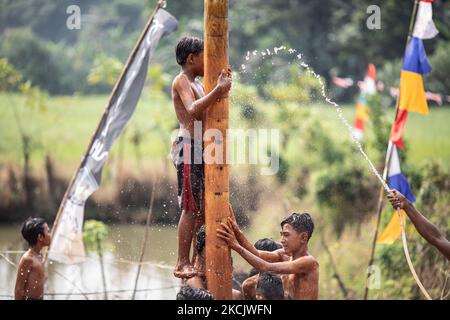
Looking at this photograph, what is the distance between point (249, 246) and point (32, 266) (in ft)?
7.58

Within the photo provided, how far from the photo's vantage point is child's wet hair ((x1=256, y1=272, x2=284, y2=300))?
7180 millimetres

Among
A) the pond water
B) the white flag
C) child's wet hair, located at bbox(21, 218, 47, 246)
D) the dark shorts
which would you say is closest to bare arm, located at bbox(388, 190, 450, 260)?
the dark shorts

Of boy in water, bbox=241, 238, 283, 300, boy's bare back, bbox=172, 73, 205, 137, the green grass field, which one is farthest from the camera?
the green grass field

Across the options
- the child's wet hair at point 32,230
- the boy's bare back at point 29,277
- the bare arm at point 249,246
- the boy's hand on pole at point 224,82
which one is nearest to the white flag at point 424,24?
the bare arm at point 249,246

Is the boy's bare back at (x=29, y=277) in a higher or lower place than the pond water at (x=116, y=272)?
higher

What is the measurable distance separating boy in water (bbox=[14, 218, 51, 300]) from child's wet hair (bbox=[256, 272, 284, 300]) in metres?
2.20

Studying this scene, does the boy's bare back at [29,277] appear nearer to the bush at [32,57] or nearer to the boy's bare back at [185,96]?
the boy's bare back at [185,96]

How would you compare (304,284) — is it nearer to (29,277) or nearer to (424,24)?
(29,277)

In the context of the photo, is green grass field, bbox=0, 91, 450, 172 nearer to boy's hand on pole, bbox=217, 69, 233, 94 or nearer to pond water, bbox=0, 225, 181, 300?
pond water, bbox=0, 225, 181, 300

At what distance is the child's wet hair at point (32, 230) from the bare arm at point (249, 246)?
7.07ft

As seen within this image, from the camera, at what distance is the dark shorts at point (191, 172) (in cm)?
709

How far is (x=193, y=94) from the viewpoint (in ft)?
23.2

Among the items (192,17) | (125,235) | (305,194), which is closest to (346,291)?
(305,194)

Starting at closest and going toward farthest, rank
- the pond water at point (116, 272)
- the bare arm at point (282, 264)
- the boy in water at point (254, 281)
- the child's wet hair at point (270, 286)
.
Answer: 1. the bare arm at point (282, 264)
2. the child's wet hair at point (270, 286)
3. the boy in water at point (254, 281)
4. the pond water at point (116, 272)
